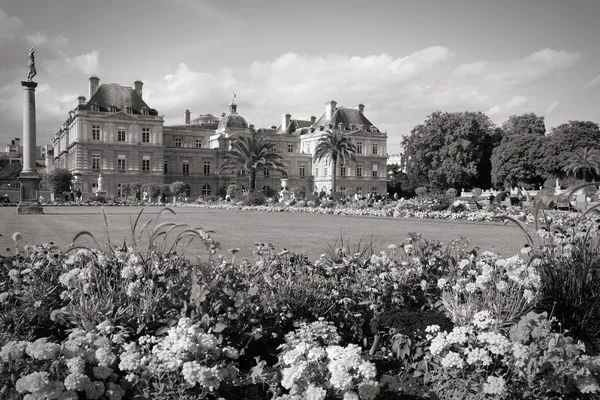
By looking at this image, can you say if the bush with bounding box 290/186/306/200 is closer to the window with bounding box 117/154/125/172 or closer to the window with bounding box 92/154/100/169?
the window with bounding box 117/154/125/172

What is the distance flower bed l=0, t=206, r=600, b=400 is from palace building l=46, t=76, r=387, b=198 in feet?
A: 175

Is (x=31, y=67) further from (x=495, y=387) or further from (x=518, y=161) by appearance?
(x=518, y=161)

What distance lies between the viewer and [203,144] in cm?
7506

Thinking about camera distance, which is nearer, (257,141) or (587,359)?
(587,359)

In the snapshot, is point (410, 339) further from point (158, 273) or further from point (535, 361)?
point (158, 273)

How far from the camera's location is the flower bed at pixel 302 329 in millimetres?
2797

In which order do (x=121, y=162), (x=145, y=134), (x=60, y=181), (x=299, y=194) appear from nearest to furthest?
(x=299, y=194), (x=60, y=181), (x=121, y=162), (x=145, y=134)

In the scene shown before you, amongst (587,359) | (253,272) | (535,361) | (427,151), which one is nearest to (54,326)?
(253,272)

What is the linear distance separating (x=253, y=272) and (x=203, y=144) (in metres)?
71.8

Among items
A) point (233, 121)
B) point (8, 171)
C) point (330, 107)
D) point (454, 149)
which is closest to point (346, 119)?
point (330, 107)

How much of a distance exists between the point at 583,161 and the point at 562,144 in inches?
253

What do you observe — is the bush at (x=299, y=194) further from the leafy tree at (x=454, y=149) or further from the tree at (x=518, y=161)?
the tree at (x=518, y=161)

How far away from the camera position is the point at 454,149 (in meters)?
58.1

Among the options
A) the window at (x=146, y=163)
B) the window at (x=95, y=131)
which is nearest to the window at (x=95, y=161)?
the window at (x=95, y=131)
